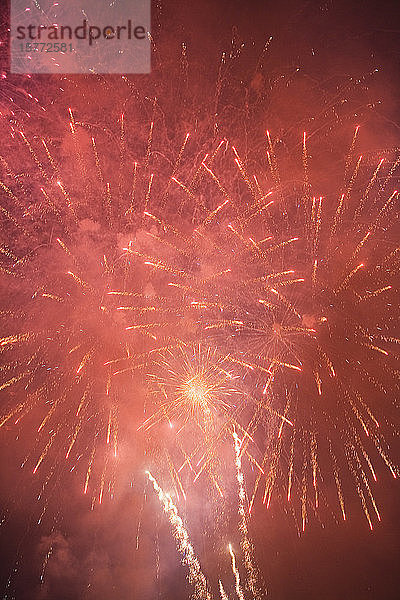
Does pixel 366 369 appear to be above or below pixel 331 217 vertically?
below

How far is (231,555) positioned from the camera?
6.46m

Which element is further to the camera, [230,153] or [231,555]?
[231,555]

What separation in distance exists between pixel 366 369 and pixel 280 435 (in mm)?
1330

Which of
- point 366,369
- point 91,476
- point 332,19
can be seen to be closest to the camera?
point 332,19

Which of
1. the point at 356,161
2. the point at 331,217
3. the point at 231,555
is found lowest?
the point at 231,555

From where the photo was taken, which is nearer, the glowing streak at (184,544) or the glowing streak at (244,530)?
the glowing streak at (244,530)

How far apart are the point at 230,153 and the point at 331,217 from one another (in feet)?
4.48

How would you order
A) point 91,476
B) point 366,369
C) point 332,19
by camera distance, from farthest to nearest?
point 91,476, point 366,369, point 332,19

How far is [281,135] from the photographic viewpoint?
213 inches

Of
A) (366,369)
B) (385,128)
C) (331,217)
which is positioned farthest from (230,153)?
(366,369)

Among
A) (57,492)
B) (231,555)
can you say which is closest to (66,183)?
(57,492)

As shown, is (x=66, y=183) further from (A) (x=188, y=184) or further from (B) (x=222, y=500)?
(B) (x=222, y=500)

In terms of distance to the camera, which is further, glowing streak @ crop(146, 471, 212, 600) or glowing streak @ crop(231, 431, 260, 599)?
glowing streak @ crop(146, 471, 212, 600)

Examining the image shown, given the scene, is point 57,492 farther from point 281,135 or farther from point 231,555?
point 281,135
